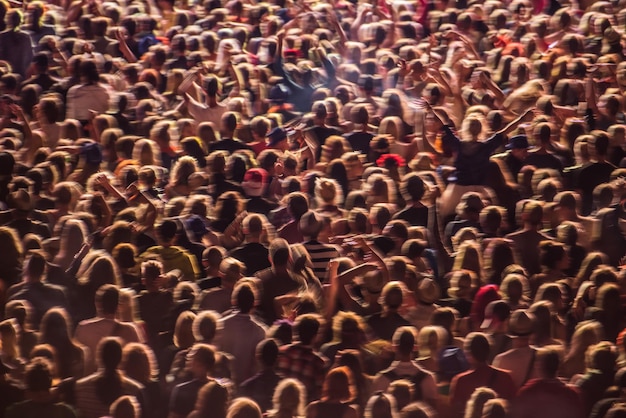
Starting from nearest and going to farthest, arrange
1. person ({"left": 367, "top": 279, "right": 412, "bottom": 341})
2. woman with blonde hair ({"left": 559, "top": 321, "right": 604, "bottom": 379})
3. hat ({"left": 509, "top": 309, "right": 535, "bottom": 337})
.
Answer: hat ({"left": 509, "top": 309, "right": 535, "bottom": 337}) → woman with blonde hair ({"left": 559, "top": 321, "right": 604, "bottom": 379}) → person ({"left": 367, "top": 279, "right": 412, "bottom": 341})

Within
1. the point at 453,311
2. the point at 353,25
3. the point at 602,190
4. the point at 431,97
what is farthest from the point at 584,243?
the point at 353,25

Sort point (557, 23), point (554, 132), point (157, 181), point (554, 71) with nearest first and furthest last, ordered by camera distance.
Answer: point (157, 181)
point (554, 132)
point (554, 71)
point (557, 23)

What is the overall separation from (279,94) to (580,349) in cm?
666

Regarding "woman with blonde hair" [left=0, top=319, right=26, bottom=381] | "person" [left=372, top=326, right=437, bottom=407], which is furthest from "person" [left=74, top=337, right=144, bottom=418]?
"person" [left=372, top=326, right=437, bottom=407]

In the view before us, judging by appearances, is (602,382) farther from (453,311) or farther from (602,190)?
(602,190)

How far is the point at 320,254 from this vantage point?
36.9 ft

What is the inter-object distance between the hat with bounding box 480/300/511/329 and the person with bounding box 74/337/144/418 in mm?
2618

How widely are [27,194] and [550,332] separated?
4.58 meters

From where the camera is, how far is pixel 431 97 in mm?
14641

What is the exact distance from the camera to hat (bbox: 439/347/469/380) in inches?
376

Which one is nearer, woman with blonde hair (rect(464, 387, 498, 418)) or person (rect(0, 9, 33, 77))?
woman with blonde hair (rect(464, 387, 498, 418))

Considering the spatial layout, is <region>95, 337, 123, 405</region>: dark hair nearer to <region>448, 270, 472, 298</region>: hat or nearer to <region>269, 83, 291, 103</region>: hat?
<region>448, 270, 472, 298</region>: hat

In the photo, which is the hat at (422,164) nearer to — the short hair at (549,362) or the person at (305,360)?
the person at (305,360)

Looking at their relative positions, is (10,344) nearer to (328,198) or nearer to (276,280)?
(276,280)
